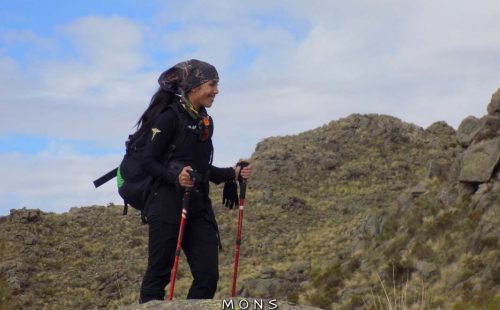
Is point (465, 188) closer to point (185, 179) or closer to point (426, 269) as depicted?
point (426, 269)

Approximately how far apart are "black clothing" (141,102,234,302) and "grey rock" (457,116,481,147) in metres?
20.5

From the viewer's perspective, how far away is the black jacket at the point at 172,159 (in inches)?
239

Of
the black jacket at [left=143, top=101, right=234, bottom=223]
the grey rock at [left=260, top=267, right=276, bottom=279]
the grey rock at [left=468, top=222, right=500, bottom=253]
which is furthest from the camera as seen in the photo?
the grey rock at [left=260, top=267, right=276, bottom=279]

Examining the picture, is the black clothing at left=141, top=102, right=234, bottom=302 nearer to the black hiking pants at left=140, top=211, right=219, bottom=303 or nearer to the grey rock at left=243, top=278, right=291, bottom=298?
the black hiking pants at left=140, top=211, right=219, bottom=303

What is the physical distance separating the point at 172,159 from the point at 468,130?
21.7 metres

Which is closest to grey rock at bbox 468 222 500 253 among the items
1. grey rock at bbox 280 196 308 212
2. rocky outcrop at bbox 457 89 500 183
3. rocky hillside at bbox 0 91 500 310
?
rocky hillside at bbox 0 91 500 310

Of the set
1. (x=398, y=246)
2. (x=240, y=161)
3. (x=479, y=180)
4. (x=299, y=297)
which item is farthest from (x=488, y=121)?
(x=240, y=161)

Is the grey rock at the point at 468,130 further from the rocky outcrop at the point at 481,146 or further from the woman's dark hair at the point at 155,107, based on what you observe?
the woman's dark hair at the point at 155,107

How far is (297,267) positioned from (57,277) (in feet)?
37.8

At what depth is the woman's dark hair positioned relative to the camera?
20.6 feet

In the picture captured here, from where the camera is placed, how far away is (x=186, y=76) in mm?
6363

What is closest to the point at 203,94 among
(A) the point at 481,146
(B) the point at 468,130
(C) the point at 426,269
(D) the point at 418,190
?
(C) the point at 426,269

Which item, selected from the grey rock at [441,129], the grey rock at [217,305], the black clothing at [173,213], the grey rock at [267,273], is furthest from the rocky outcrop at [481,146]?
the grey rock at [441,129]

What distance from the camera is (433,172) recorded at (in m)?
28.3
